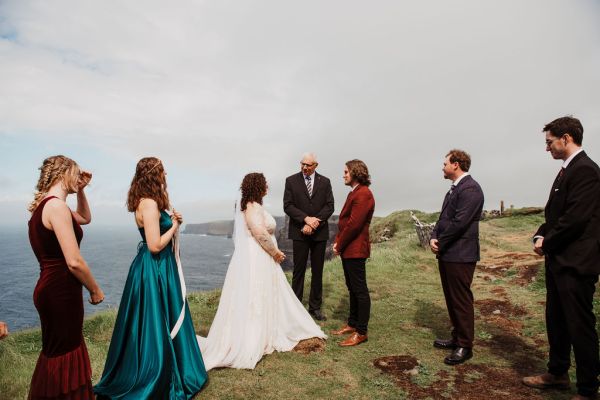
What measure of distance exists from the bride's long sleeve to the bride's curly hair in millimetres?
107

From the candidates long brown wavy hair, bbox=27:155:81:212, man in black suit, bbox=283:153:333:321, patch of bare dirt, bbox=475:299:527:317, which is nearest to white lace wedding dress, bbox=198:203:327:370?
man in black suit, bbox=283:153:333:321

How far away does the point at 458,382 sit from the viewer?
17.4ft

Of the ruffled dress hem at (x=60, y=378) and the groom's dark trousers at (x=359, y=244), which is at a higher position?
the groom's dark trousers at (x=359, y=244)

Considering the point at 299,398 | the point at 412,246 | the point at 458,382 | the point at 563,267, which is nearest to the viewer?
the point at 563,267

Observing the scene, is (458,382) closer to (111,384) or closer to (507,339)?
(507,339)

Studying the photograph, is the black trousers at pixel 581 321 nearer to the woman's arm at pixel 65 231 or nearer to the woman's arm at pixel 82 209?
the woman's arm at pixel 65 231

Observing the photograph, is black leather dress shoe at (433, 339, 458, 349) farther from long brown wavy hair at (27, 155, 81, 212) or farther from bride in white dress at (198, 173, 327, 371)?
long brown wavy hair at (27, 155, 81, 212)

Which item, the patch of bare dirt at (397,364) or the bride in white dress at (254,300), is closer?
the patch of bare dirt at (397,364)

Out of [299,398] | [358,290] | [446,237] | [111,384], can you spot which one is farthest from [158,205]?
[446,237]

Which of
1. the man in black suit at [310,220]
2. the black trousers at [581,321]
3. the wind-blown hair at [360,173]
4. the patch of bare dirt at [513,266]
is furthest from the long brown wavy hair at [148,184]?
the patch of bare dirt at [513,266]

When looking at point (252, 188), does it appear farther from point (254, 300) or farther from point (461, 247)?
point (461, 247)

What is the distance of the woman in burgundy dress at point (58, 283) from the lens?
11.4 feet

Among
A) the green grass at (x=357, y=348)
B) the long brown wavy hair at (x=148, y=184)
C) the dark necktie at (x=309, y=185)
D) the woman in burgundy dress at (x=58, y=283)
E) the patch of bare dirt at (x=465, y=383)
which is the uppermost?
the dark necktie at (x=309, y=185)

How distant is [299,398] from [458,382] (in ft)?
7.65
